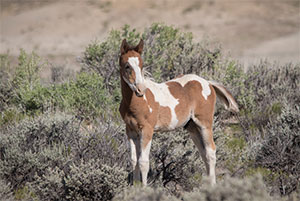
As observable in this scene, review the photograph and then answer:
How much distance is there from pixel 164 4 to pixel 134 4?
3368 mm

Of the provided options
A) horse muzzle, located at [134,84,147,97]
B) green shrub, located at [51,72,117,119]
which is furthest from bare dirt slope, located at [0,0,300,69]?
horse muzzle, located at [134,84,147,97]

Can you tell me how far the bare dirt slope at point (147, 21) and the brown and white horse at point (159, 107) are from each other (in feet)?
75.4

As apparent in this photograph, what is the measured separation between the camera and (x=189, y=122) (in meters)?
6.79

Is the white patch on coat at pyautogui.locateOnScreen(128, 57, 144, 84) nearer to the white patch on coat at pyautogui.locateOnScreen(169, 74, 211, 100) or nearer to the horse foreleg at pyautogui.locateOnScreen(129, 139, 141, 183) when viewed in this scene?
the horse foreleg at pyautogui.locateOnScreen(129, 139, 141, 183)

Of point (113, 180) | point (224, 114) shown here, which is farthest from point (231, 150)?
point (113, 180)

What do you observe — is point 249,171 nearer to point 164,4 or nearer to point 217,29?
point 217,29

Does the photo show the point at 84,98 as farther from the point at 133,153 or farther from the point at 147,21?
the point at 147,21

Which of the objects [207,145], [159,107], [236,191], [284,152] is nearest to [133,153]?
[159,107]

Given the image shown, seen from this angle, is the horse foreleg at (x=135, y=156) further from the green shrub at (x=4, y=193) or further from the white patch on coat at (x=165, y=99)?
the green shrub at (x=4, y=193)

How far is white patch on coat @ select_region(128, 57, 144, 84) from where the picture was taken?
556cm

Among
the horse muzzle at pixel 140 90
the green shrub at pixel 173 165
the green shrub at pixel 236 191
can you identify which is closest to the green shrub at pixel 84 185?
the green shrub at pixel 173 165

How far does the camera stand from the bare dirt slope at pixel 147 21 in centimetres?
3319

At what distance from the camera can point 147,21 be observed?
133 feet

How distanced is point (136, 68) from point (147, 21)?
35579mm
